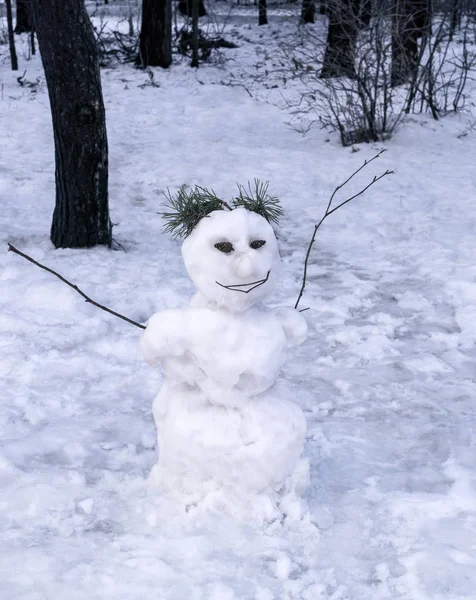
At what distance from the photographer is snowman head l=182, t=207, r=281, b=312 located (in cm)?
257

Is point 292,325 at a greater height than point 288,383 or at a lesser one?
greater

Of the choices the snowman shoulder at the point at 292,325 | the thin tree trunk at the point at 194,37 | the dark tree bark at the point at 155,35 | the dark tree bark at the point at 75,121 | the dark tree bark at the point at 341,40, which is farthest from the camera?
the thin tree trunk at the point at 194,37

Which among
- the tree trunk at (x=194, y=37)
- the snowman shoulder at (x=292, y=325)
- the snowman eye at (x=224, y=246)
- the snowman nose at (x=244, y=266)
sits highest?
the snowman eye at (x=224, y=246)

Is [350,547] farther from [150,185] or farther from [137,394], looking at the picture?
[150,185]

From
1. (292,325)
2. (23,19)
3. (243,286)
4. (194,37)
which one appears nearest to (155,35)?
(194,37)

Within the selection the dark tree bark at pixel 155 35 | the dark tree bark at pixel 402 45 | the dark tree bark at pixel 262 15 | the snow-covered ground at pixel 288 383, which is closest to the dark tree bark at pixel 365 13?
the dark tree bark at pixel 402 45

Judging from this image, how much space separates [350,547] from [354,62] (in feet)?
20.6

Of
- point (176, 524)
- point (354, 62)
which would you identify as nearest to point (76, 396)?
point (176, 524)

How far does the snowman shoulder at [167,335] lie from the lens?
2.65m

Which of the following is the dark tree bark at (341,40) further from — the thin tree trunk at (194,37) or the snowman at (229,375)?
the snowman at (229,375)

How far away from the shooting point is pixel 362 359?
172 inches

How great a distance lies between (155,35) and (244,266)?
10.1 metres

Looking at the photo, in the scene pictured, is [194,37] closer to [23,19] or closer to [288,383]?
[23,19]

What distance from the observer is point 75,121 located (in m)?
5.36
